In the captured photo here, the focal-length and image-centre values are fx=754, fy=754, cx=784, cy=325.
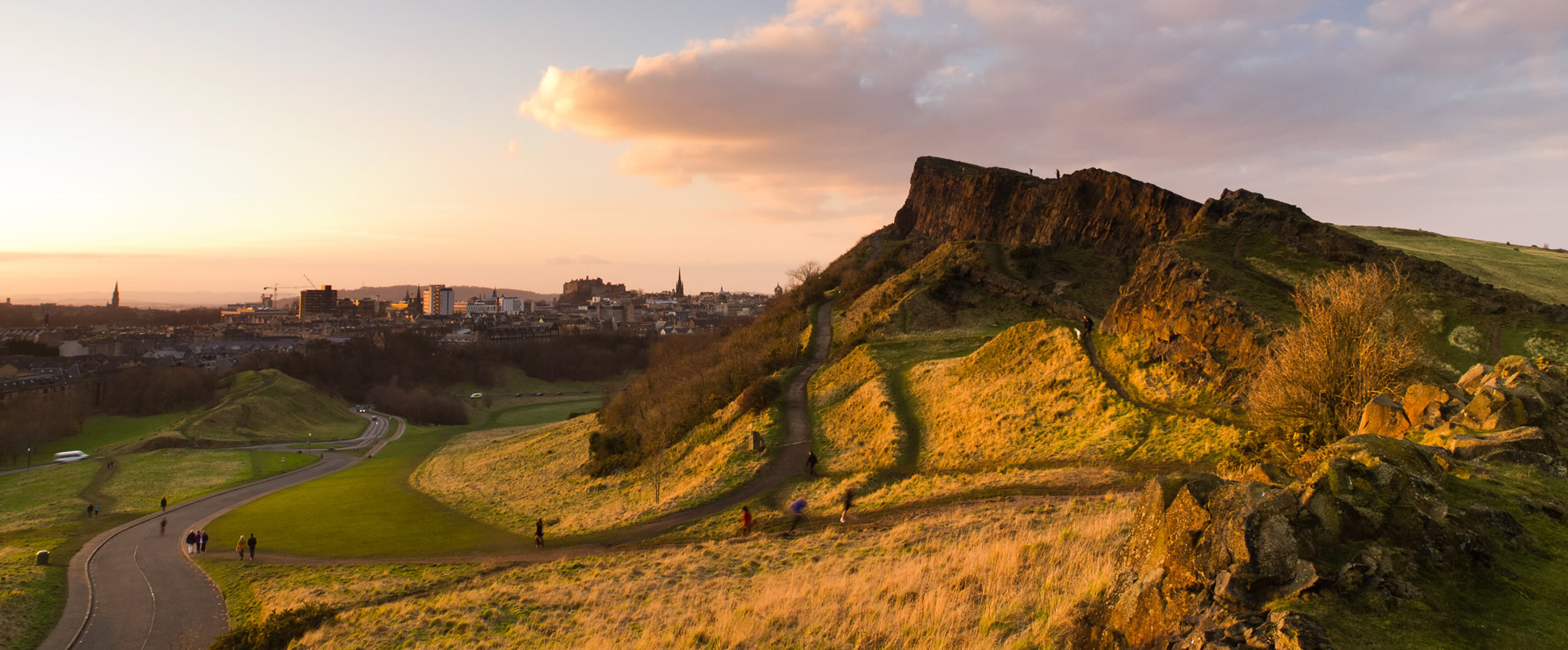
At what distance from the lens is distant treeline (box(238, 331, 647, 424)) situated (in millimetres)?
112375

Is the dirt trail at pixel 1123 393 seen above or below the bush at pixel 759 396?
above

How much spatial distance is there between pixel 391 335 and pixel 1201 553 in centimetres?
16887

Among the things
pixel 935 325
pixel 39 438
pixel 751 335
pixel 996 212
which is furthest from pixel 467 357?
pixel 935 325

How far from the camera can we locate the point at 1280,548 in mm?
6984

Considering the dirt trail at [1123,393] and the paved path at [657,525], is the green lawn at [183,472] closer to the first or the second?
the paved path at [657,525]

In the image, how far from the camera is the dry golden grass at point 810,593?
11680mm

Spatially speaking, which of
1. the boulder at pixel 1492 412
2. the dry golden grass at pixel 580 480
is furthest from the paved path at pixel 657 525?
the boulder at pixel 1492 412

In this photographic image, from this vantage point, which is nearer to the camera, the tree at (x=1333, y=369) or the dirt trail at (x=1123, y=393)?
the tree at (x=1333, y=369)

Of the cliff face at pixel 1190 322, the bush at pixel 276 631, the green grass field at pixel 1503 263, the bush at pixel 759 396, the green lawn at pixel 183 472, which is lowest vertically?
the green lawn at pixel 183 472

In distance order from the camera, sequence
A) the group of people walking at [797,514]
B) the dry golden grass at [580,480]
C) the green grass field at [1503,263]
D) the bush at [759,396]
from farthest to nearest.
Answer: the bush at [759,396], the green grass field at [1503,263], the dry golden grass at [580,480], the group of people walking at [797,514]

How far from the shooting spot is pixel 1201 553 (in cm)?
727

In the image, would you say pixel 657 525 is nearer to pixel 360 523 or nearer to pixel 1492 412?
pixel 360 523

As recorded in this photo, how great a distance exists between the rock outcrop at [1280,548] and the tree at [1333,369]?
28.4 feet

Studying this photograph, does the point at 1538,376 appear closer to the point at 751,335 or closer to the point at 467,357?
the point at 751,335
